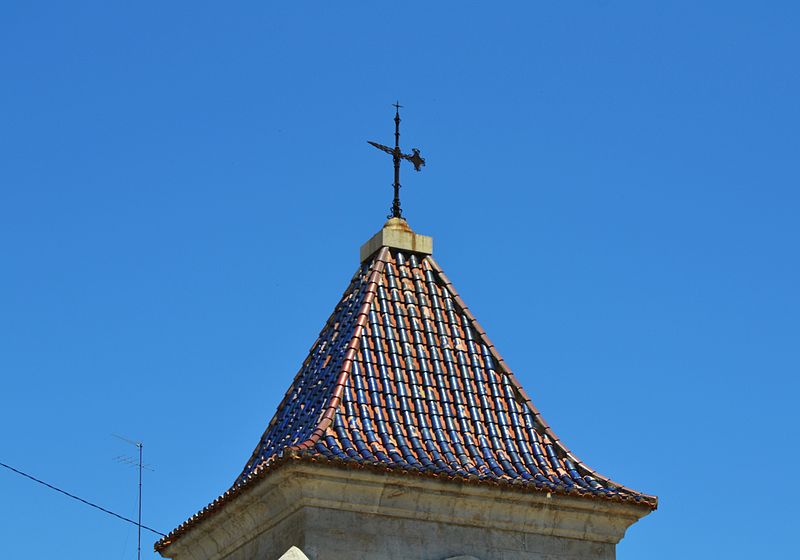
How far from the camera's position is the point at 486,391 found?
17.1m

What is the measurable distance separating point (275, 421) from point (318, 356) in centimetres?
85

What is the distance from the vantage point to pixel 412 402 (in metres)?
16.6

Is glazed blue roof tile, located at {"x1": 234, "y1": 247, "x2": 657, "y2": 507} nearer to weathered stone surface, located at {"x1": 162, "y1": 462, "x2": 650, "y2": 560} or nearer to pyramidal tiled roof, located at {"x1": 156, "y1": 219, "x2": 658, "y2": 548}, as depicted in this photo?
pyramidal tiled roof, located at {"x1": 156, "y1": 219, "x2": 658, "y2": 548}

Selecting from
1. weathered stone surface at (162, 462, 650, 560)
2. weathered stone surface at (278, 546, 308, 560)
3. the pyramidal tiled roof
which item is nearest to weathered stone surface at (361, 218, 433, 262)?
the pyramidal tiled roof

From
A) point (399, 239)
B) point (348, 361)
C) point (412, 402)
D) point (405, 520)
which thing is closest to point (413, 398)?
point (412, 402)

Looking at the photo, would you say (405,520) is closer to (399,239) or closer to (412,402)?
(412,402)

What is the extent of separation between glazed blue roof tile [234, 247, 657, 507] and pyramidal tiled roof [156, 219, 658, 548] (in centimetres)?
1

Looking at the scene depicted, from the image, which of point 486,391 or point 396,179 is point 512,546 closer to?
point 486,391

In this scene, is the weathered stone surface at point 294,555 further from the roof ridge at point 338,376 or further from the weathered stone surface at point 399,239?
the weathered stone surface at point 399,239

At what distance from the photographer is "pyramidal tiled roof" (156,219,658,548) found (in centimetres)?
1562

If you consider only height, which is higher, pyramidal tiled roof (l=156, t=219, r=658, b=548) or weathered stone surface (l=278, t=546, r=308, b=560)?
pyramidal tiled roof (l=156, t=219, r=658, b=548)

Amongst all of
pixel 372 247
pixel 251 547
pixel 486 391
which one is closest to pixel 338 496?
pixel 251 547

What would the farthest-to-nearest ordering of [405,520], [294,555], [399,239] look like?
[399,239] < [405,520] < [294,555]

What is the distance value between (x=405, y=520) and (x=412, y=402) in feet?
5.13
